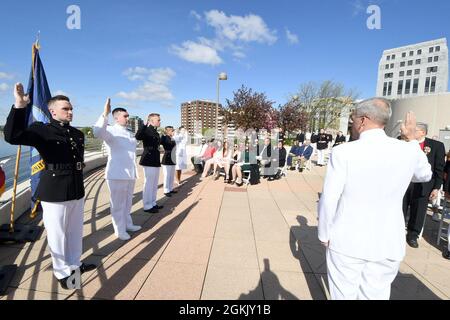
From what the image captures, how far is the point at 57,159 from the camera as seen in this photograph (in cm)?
266

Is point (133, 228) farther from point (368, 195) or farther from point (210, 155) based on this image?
point (210, 155)

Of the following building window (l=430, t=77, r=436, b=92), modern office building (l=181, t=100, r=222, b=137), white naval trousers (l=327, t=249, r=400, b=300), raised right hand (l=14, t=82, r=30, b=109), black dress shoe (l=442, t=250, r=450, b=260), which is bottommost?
black dress shoe (l=442, t=250, r=450, b=260)

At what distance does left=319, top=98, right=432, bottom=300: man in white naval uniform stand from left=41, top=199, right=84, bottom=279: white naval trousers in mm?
2560

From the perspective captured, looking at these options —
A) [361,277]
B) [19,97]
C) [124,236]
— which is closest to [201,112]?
[124,236]

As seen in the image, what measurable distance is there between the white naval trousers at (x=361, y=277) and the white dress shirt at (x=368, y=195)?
0.22 feet

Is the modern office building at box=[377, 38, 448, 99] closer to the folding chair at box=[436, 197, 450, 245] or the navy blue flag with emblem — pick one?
the folding chair at box=[436, 197, 450, 245]

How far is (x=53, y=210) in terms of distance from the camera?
258cm

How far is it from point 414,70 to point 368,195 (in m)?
83.1

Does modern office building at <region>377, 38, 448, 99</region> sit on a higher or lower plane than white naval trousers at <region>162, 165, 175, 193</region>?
higher

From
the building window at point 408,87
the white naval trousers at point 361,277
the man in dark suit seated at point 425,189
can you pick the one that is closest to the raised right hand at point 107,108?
the white naval trousers at point 361,277

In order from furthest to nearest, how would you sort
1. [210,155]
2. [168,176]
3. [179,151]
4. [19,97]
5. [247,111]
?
[247,111], [210,155], [179,151], [168,176], [19,97]

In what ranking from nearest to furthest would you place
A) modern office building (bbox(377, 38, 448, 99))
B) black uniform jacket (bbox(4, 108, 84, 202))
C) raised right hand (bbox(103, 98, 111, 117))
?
black uniform jacket (bbox(4, 108, 84, 202)) < raised right hand (bbox(103, 98, 111, 117)) < modern office building (bbox(377, 38, 448, 99))

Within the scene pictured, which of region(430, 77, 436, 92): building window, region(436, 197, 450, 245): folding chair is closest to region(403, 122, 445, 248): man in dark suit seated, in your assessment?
region(436, 197, 450, 245): folding chair

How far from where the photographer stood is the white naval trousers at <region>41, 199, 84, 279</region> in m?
Answer: 2.60
